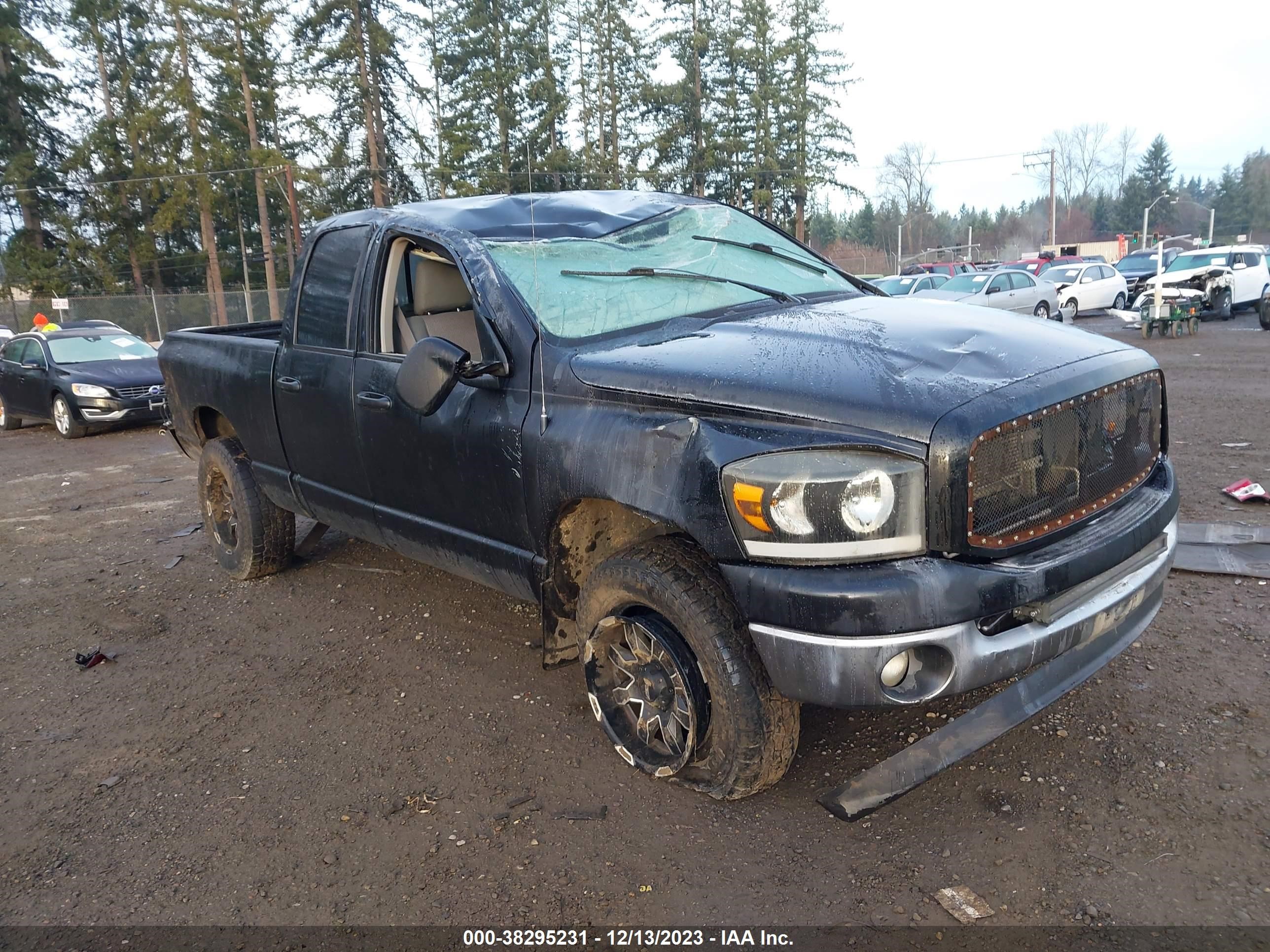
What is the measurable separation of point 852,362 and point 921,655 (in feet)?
2.86

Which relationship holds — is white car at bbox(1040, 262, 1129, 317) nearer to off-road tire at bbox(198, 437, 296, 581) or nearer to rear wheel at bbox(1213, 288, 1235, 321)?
rear wheel at bbox(1213, 288, 1235, 321)

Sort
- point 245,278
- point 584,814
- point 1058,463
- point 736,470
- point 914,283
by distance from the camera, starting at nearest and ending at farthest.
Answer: point 736,470
point 1058,463
point 584,814
point 914,283
point 245,278

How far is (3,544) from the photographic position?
6949 millimetres

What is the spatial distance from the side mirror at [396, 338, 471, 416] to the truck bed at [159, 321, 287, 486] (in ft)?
5.84

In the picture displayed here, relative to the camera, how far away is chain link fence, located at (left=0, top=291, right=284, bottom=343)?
3350cm

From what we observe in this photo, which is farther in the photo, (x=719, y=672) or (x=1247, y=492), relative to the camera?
(x=1247, y=492)

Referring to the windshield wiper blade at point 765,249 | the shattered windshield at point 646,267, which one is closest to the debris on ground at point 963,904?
the shattered windshield at point 646,267

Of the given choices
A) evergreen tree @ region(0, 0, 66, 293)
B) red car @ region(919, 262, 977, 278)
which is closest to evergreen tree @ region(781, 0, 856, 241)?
red car @ region(919, 262, 977, 278)

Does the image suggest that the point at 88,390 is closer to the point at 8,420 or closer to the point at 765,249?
the point at 8,420

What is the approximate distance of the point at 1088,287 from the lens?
2452 cm

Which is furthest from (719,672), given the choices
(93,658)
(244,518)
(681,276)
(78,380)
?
(78,380)

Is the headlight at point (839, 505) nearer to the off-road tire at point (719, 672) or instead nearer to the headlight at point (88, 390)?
the off-road tire at point (719, 672)

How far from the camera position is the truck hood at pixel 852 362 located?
2.51 metres

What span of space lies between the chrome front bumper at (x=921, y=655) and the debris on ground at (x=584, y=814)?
0.80 metres
